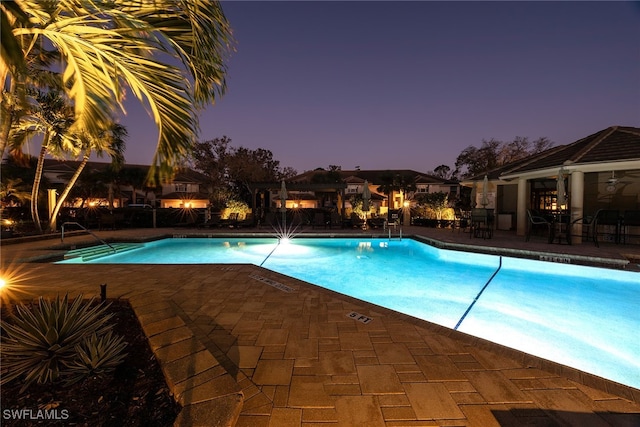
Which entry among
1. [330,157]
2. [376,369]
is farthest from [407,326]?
[330,157]

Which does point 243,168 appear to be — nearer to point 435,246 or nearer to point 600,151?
point 435,246

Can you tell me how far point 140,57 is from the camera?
2.19 meters

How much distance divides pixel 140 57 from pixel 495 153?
119 ft

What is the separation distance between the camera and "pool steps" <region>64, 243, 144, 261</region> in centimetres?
841

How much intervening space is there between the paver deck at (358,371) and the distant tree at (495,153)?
29074 mm

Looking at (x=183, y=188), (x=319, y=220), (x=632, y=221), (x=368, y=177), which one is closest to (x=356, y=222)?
(x=319, y=220)

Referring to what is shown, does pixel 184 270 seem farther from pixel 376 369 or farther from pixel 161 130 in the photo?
pixel 376 369

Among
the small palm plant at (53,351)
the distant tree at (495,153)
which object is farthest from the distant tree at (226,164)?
the small palm plant at (53,351)

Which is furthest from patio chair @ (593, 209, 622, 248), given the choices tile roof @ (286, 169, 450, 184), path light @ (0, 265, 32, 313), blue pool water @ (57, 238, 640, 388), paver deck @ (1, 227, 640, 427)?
tile roof @ (286, 169, 450, 184)

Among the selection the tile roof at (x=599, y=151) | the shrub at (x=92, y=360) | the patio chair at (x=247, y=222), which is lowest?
the shrub at (x=92, y=360)

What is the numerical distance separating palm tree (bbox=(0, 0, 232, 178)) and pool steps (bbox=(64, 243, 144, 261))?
7851mm

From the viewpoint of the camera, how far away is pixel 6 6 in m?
0.93

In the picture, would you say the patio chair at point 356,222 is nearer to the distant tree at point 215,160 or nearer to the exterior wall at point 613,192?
the exterior wall at point 613,192

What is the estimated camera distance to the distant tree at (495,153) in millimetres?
29188
